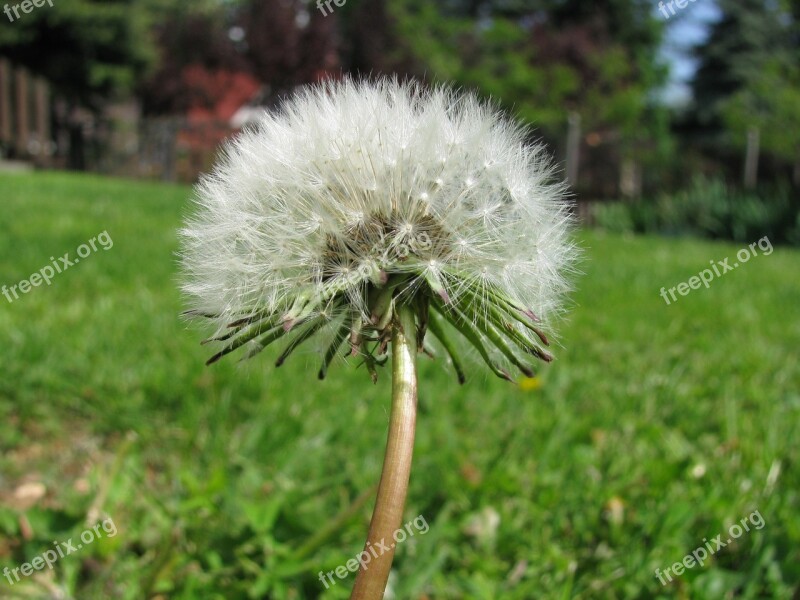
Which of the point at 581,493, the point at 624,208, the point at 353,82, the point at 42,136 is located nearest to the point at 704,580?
the point at 581,493

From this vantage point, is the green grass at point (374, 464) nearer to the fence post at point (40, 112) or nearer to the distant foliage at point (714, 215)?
the distant foliage at point (714, 215)

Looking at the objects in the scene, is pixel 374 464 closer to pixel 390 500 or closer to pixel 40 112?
pixel 390 500

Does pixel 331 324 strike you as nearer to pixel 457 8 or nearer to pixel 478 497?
pixel 478 497

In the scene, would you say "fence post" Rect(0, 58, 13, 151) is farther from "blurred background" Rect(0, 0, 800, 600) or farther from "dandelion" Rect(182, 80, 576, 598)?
"dandelion" Rect(182, 80, 576, 598)

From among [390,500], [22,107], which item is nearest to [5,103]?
[22,107]

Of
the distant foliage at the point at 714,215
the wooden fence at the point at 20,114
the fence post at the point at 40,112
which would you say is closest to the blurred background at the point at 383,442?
the distant foliage at the point at 714,215

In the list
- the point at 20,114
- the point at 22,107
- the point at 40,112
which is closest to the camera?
the point at 22,107

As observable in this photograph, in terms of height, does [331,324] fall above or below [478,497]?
above
